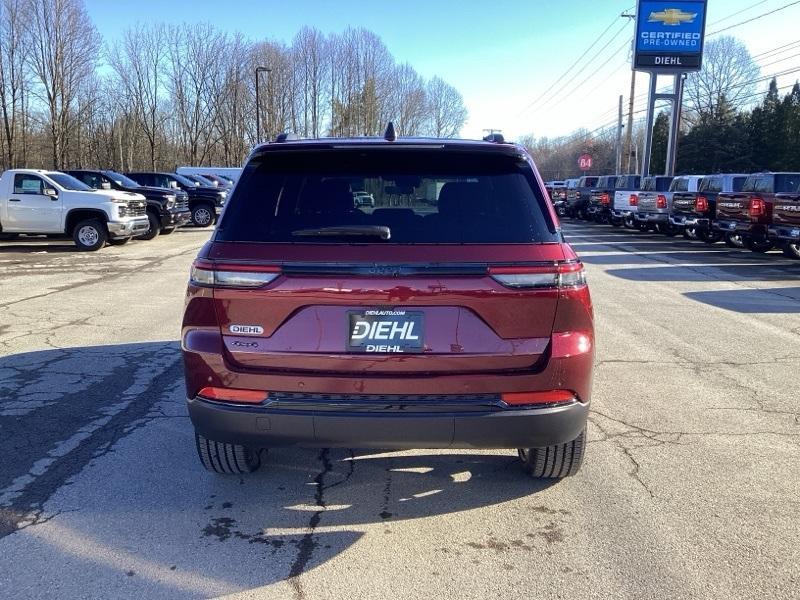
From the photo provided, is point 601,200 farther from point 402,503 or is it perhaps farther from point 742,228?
point 402,503

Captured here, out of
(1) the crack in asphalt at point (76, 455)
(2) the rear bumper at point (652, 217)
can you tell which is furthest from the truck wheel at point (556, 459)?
(2) the rear bumper at point (652, 217)

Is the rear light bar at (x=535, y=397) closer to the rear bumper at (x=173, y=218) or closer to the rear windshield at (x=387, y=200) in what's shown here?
the rear windshield at (x=387, y=200)

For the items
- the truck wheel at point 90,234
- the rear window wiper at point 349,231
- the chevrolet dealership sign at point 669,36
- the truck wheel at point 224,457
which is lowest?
the truck wheel at point 224,457

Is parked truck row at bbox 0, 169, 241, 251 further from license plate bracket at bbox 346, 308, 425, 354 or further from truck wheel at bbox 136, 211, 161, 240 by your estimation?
license plate bracket at bbox 346, 308, 425, 354

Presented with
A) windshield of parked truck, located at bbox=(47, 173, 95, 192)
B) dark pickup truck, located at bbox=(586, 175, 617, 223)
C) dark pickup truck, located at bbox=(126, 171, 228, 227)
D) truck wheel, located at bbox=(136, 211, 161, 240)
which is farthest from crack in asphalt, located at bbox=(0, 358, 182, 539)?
dark pickup truck, located at bbox=(586, 175, 617, 223)

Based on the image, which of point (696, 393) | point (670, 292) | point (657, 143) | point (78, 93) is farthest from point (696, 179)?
point (657, 143)

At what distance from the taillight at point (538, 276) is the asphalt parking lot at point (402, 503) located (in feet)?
4.15

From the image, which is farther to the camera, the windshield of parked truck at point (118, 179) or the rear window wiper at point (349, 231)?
the windshield of parked truck at point (118, 179)

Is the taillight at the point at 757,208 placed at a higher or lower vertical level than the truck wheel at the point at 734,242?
higher

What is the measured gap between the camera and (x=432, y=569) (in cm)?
296

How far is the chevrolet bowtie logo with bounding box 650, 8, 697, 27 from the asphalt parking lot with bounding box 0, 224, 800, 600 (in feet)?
100

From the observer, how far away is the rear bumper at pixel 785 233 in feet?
47.8

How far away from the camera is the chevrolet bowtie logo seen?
31.9m

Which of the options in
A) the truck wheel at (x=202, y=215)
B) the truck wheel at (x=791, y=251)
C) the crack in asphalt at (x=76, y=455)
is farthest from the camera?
the truck wheel at (x=202, y=215)
